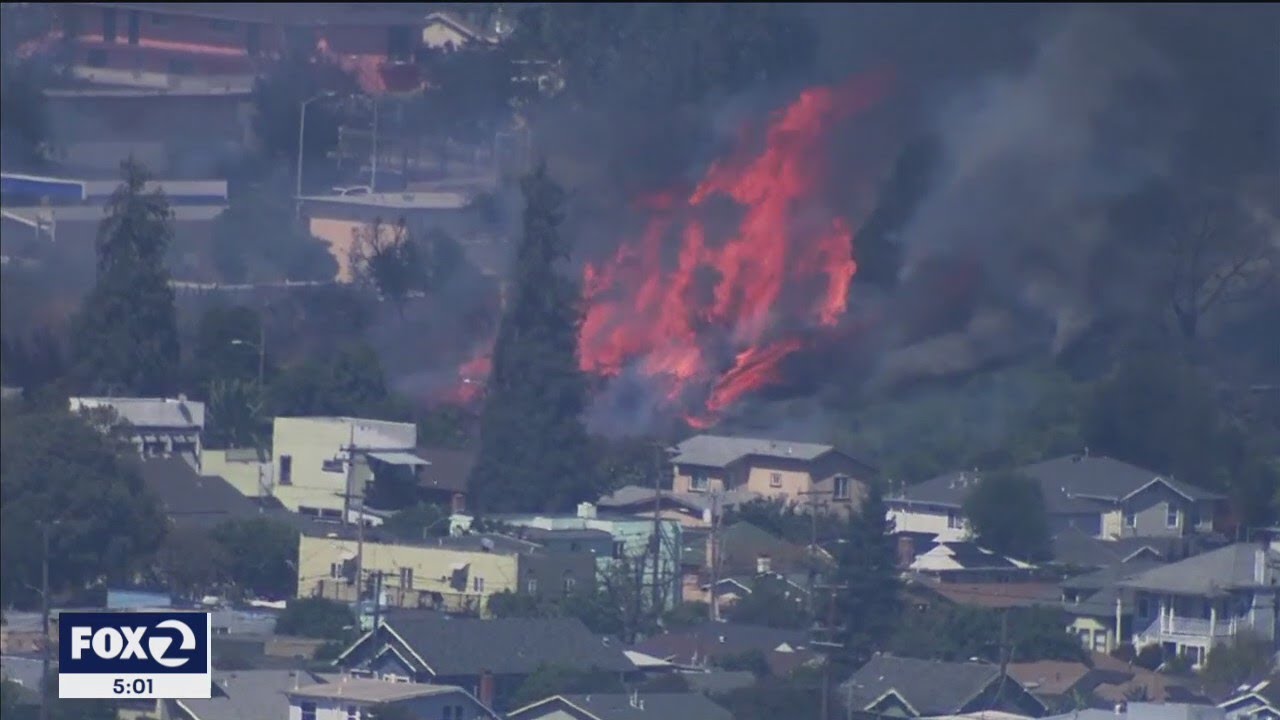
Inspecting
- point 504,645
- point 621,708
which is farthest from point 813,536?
point 621,708

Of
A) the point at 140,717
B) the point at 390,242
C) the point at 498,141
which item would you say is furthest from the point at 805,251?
the point at 140,717

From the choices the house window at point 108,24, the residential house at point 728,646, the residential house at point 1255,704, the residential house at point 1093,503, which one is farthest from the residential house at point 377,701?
the house window at point 108,24

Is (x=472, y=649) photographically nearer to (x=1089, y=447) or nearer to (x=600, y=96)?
(x=1089, y=447)

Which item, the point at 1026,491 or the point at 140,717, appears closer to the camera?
the point at 140,717

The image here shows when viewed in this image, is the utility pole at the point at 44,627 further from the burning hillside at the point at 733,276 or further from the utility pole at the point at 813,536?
the burning hillside at the point at 733,276

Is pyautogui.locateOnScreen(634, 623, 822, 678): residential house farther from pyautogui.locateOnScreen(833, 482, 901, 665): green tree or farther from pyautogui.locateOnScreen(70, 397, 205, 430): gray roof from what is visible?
pyautogui.locateOnScreen(70, 397, 205, 430): gray roof

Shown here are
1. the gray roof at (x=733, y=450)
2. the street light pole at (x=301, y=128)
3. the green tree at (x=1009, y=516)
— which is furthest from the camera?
the street light pole at (x=301, y=128)
